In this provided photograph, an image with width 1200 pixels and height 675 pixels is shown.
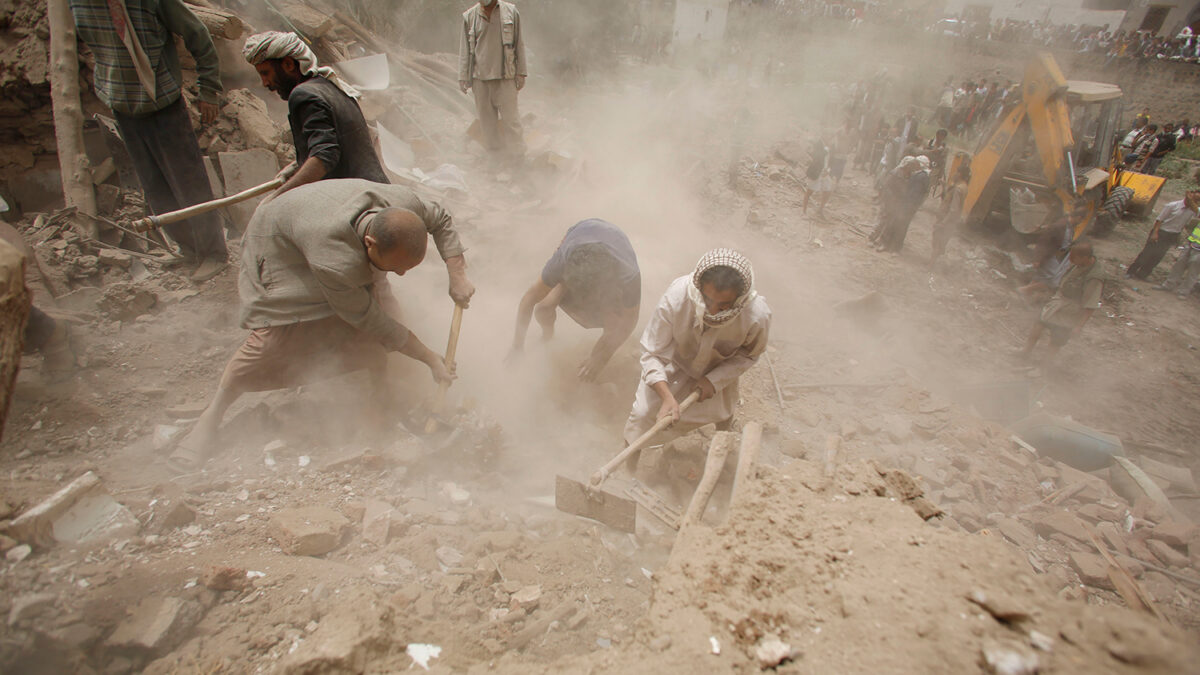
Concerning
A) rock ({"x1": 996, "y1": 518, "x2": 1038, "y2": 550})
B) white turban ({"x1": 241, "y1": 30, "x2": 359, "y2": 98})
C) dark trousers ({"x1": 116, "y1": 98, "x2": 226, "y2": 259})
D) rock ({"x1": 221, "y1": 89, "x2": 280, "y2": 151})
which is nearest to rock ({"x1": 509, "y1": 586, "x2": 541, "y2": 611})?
white turban ({"x1": 241, "y1": 30, "x2": 359, "y2": 98})

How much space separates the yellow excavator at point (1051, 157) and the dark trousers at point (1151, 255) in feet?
3.12

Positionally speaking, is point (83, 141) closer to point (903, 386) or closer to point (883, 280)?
point (903, 386)

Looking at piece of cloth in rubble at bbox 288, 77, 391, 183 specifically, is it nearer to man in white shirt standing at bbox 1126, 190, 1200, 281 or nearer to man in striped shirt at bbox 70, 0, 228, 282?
→ man in striped shirt at bbox 70, 0, 228, 282

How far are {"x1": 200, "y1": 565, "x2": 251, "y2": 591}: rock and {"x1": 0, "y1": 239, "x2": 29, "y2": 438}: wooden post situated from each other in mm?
858

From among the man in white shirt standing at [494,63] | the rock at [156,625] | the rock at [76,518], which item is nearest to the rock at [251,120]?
the man in white shirt standing at [494,63]

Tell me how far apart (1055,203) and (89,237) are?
461 inches

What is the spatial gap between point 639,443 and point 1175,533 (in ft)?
13.4

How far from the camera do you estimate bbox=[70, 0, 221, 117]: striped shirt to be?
3.08 m

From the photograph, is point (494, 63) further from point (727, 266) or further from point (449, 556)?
point (449, 556)

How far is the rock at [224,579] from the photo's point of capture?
1.91 m

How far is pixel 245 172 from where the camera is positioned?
4379mm

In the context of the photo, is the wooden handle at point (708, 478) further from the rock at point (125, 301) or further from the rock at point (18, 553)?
the rock at point (125, 301)

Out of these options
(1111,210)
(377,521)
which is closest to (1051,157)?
(1111,210)

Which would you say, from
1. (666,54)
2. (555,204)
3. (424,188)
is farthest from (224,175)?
(666,54)
